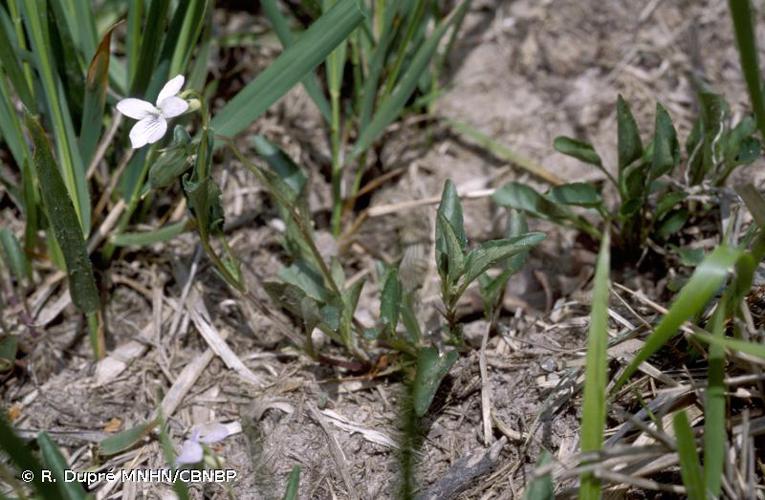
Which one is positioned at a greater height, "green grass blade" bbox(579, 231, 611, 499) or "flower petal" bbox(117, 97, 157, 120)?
"flower petal" bbox(117, 97, 157, 120)

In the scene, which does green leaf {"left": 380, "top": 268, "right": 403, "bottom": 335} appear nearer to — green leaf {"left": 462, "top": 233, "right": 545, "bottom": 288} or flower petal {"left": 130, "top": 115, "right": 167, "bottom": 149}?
green leaf {"left": 462, "top": 233, "right": 545, "bottom": 288}

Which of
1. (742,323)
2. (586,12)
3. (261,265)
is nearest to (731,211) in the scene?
(742,323)

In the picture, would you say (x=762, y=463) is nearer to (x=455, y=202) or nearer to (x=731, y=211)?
(x=731, y=211)

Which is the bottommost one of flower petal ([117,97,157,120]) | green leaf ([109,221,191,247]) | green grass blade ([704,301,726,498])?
green grass blade ([704,301,726,498])

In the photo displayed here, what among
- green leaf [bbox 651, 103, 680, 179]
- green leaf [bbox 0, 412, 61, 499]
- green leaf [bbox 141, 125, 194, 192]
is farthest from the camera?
green leaf [bbox 651, 103, 680, 179]

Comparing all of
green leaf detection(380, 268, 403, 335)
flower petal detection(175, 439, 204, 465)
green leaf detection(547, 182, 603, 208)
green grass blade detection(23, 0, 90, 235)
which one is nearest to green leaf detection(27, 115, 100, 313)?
green grass blade detection(23, 0, 90, 235)

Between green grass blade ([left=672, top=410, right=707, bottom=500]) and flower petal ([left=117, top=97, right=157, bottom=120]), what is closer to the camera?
green grass blade ([left=672, top=410, right=707, bottom=500])

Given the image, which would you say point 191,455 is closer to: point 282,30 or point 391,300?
point 391,300
